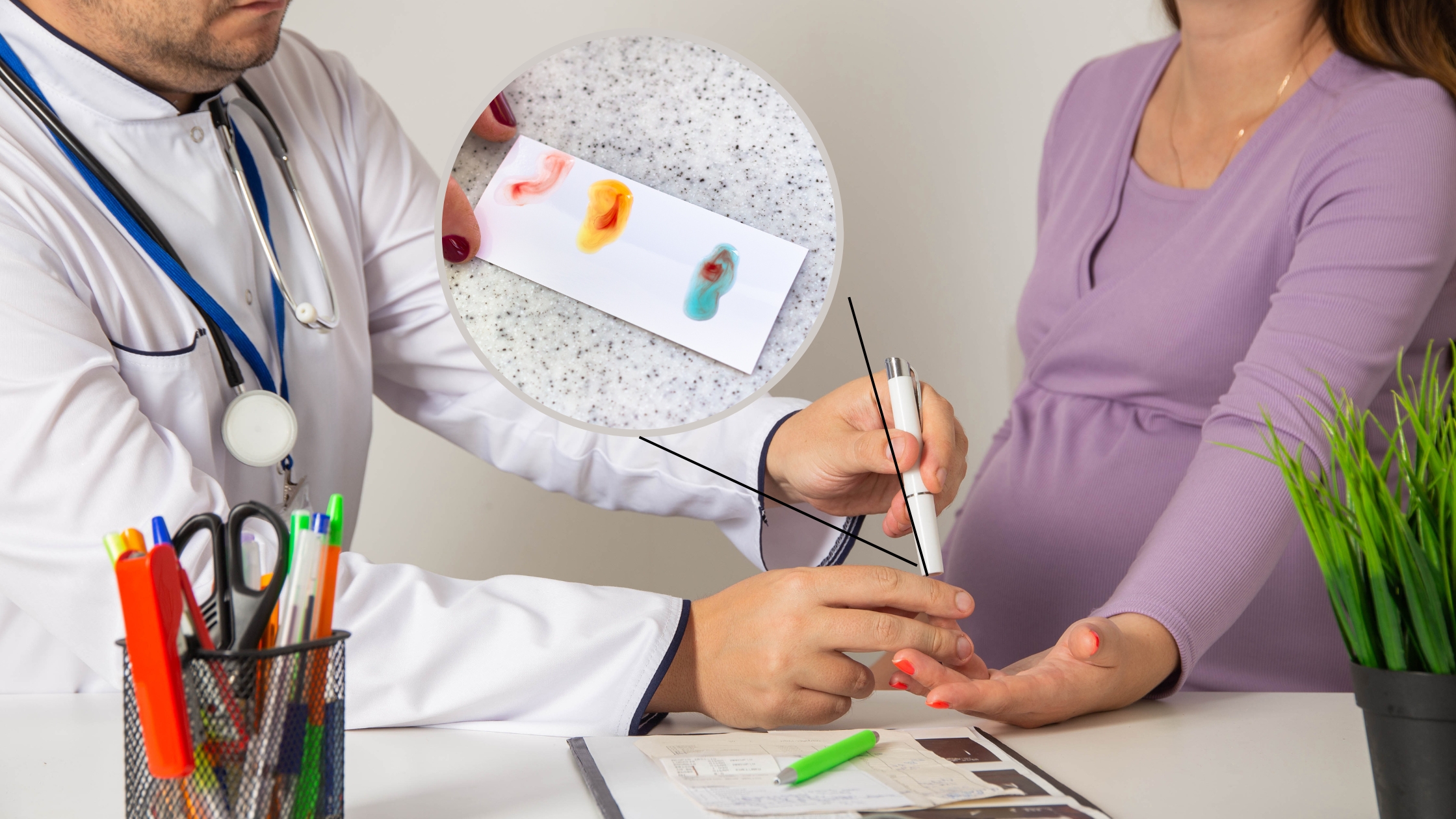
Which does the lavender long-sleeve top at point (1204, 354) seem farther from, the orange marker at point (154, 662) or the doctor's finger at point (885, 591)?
the orange marker at point (154, 662)

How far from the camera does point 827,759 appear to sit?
0.64 m

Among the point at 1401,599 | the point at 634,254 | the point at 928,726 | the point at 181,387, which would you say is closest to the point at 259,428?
the point at 181,387

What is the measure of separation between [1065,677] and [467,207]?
1.93 ft

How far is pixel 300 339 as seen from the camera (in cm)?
112

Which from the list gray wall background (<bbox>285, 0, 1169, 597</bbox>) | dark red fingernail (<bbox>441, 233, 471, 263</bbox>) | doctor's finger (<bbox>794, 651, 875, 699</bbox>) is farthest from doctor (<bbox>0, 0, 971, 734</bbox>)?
gray wall background (<bbox>285, 0, 1169, 597</bbox>)

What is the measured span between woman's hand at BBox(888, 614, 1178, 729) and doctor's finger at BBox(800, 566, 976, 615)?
0.12ft

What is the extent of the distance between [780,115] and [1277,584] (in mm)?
814

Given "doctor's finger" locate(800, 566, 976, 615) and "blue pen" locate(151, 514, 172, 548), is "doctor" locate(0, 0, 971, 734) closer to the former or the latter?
"doctor's finger" locate(800, 566, 976, 615)

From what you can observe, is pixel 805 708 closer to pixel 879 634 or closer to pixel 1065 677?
pixel 879 634

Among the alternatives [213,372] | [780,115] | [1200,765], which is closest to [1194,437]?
[1200,765]

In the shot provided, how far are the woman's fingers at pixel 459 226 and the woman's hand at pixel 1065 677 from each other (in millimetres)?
455

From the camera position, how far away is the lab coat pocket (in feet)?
3.00

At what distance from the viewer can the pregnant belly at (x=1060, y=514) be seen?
1.20m

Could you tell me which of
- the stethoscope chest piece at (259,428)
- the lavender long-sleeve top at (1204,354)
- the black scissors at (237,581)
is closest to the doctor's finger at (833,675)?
the lavender long-sleeve top at (1204,354)
